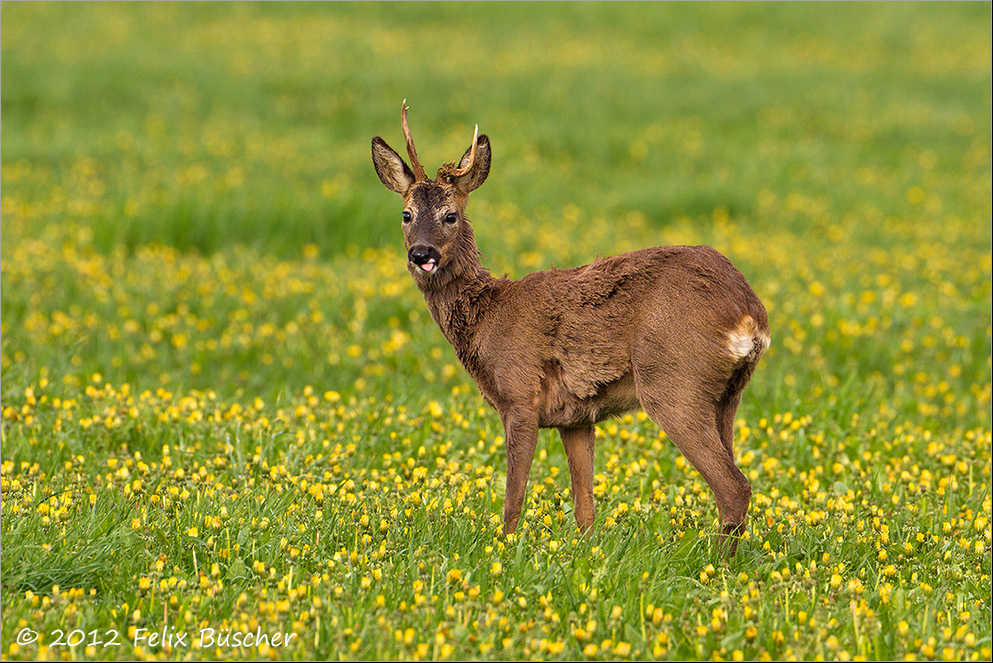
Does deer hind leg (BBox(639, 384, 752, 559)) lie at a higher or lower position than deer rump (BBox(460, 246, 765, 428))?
lower

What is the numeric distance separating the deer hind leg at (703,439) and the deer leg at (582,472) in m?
0.60

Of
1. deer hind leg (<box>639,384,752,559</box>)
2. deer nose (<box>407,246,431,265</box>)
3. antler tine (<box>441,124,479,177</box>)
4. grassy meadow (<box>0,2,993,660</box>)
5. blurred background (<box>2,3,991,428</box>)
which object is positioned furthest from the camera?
blurred background (<box>2,3,991,428</box>)

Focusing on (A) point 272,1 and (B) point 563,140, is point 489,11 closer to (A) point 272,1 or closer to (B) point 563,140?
(A) point 272,1

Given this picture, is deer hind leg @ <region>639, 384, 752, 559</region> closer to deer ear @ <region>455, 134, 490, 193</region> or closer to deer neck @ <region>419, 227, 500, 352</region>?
deer neck @ <region>419, 227, 500, 352</region>

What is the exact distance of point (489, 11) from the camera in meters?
28.8

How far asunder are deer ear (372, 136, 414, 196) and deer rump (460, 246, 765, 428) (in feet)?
2.36

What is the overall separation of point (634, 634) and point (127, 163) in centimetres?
1306

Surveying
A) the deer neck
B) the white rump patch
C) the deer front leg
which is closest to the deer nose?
the deer neck

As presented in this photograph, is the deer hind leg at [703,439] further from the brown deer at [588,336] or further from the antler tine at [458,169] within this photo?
the antler tine at [458,169]

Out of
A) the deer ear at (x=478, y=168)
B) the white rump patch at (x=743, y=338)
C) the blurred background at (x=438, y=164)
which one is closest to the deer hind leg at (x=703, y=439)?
the white rump patch at (x=743, y=338)

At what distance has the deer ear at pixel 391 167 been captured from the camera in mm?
5062

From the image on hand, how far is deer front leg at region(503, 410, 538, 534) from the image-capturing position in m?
4.82

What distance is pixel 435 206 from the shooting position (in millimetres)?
4957

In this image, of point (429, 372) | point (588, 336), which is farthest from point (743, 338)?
point (429, 372)
